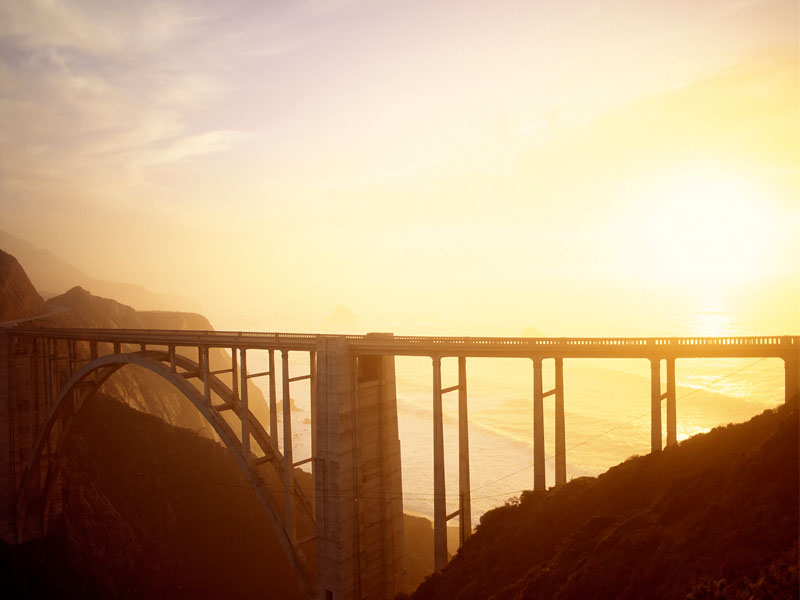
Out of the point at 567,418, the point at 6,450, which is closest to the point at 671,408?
the point at 6,450

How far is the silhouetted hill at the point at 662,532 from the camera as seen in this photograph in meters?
10.7

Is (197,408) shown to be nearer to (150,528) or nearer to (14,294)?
(150,528)

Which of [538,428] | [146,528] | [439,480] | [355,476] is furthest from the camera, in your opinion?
[146,528]

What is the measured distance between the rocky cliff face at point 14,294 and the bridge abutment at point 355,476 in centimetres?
4821

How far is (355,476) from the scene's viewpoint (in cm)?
2405

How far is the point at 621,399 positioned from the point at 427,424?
112 feet

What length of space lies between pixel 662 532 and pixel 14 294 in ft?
217

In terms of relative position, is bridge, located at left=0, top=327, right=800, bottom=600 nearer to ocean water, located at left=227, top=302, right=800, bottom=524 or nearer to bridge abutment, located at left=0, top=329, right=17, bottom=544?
bridge abutment, located at left=0, top=329, right=17, bottom=544

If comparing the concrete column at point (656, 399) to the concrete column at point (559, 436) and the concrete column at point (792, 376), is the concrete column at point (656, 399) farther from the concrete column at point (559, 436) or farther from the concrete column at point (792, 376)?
the concrete column at point (792, 376)

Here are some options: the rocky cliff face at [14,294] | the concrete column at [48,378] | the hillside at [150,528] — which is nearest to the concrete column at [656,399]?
the hillside at [150,528]

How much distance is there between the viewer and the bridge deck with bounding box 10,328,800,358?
17156 millimetres

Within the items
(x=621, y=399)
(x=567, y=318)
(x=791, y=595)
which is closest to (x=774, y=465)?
(x=791, y=595)

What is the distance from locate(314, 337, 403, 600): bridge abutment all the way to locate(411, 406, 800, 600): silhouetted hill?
5.07m

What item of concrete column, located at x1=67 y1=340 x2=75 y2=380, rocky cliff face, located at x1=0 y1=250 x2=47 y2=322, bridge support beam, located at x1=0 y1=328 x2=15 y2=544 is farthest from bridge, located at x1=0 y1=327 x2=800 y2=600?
rocky cliff face, located at x1=0 y1=250 x2=47 y2=322
